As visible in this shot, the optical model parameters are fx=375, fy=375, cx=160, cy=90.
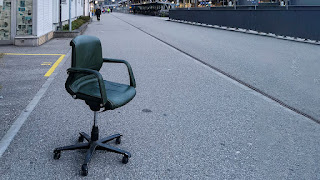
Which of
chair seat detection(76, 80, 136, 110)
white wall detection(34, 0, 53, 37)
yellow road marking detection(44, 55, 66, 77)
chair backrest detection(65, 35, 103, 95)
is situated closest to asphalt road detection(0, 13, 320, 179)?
yellow road marking detection(44, 55, 66, 77)

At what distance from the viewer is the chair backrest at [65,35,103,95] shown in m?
3.71

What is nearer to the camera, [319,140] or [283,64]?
[319,140]

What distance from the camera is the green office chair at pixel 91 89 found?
3594 millimetres

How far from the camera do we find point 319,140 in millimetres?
4680

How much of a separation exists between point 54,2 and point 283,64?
12489mm

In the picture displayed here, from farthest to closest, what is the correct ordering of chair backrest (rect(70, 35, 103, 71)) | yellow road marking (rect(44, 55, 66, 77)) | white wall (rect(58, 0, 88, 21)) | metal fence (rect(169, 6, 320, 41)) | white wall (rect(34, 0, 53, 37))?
white wall (rect(58, 0, 88, 21)) < metal fence (rect(169, 6, 320, 41)) < white wall (rect(34, 0, 53, 37)) < yellow road marking (rect(44, 55, 66, 77)) < chair backrest (rect(70, 35, 103, 71))

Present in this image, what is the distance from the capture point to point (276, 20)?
68.0 ft

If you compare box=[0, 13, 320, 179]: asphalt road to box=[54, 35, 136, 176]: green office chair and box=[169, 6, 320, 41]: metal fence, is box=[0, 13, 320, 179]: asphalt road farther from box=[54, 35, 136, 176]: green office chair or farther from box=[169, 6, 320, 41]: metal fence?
box=[169, 6, 320, 41]: metal fence

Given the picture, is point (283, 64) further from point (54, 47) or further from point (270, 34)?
point (270, 34)

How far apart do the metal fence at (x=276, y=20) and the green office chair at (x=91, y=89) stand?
51.7ft

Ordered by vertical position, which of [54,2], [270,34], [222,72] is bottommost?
[222,72]

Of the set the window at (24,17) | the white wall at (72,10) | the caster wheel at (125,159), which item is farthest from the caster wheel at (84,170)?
the white wall at (72,10)

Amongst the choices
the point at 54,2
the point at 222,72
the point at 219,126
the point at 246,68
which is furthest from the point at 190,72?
the point at 54,2

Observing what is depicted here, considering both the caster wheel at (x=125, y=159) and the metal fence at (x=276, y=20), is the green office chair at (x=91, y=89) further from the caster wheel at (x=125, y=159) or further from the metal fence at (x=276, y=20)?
the metal fence at (x=276, y=20)
